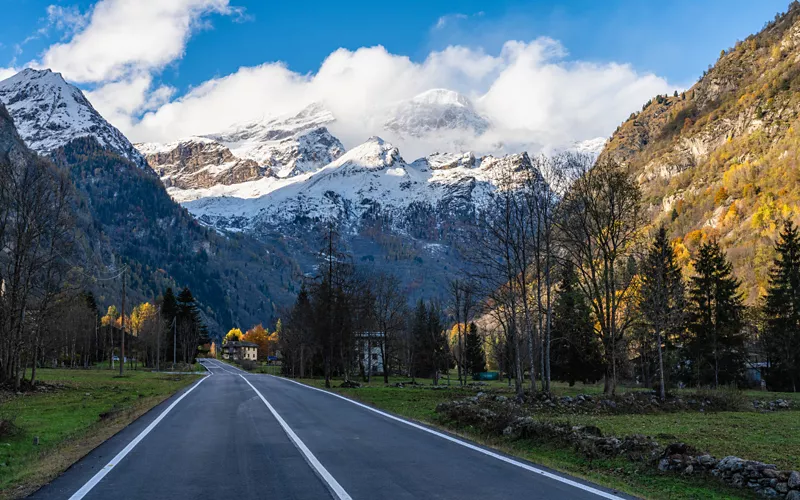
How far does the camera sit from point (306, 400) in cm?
2495

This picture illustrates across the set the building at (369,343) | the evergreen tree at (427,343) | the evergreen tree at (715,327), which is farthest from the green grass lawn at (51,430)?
the evergreen tree at (427,343)

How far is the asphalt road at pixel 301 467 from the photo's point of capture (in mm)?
7780

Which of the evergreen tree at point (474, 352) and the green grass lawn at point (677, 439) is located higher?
the green grass lawn at point (677, 439)

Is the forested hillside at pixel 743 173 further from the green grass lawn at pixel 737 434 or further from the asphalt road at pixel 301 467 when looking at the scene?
the asphalt road at pixel 301 467

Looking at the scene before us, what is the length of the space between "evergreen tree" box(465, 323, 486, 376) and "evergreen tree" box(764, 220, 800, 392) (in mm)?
35162

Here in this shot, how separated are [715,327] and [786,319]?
5232 millimetres

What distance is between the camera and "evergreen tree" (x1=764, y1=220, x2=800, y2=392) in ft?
144

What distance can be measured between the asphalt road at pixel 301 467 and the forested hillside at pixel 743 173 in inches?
3253

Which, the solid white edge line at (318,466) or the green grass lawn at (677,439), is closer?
the solid white edge line at (318,466)

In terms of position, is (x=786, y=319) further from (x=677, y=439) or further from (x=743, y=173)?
(x=743, y=173)

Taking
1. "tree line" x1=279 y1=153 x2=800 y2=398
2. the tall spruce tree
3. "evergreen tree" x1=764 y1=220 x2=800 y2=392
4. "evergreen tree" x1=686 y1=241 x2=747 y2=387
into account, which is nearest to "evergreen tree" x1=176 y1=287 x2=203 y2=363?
"tree line" x1=279 y1=153 x2=800 y2=398

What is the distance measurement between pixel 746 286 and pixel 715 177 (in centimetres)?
8421

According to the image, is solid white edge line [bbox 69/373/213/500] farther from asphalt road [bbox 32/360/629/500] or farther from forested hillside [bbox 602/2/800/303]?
forested hillside [bbox 602/2/800/303]

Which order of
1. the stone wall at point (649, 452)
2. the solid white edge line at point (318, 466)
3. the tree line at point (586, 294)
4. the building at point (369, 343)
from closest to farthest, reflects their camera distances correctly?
the solid white edge line at point (318, 466), the stone wall at point (649, 452), the tree line at point (586, 294), the building at point (369, 343)
